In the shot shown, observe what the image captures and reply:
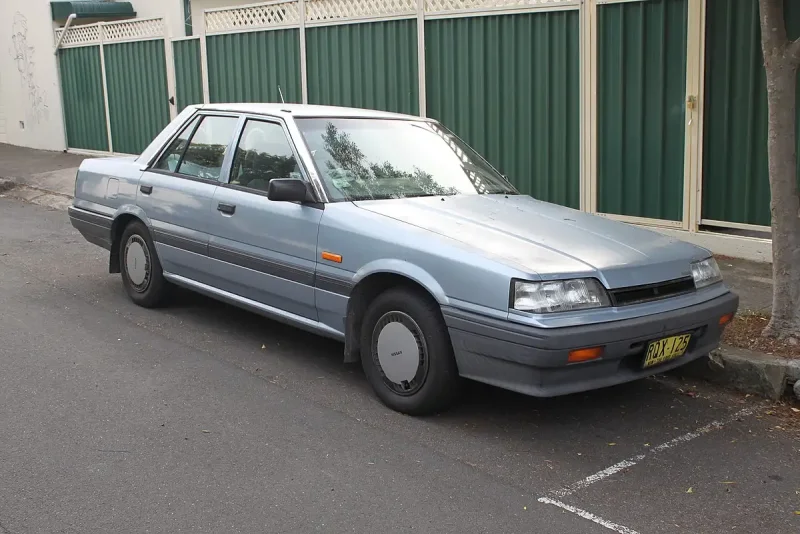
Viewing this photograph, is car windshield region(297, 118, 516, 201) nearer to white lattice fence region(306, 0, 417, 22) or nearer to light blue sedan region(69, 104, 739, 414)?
light blue sedan region(69, 104, 739, 414)

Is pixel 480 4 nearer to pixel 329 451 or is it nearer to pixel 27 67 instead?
pixel 329 451

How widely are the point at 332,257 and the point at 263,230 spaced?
0.66 meters

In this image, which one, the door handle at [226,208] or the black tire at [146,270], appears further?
the black tire at [146,270]

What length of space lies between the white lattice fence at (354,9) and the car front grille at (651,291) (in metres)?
6.49

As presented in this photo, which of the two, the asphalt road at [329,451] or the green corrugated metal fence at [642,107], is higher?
the green corrugated metal fence at [642,107]

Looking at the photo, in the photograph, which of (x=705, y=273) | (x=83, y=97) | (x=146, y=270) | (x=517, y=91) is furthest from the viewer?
(x=83, y=97)

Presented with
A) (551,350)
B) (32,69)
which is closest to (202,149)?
(551,350)

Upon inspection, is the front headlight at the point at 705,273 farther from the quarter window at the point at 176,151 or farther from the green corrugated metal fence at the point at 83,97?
the green corrugated metal fence at the point at 83,97

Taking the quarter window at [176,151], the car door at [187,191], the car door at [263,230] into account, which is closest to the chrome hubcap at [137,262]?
the car door at [187,191]

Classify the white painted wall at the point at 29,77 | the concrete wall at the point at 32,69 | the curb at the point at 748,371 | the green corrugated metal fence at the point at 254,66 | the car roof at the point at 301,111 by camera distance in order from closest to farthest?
the curb at the point at 748,371, the car roof at the point at 301,111, the green corrugated metal fence at the point at 254,66, the concrete wall at the point at 32,69, the white painted wall at the point at 29,77

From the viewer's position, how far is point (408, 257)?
15.2 ft

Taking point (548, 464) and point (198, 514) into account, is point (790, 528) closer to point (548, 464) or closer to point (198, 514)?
point (548, 464)

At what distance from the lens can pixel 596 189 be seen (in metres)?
8.80

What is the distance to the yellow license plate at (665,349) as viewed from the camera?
14.6ft
